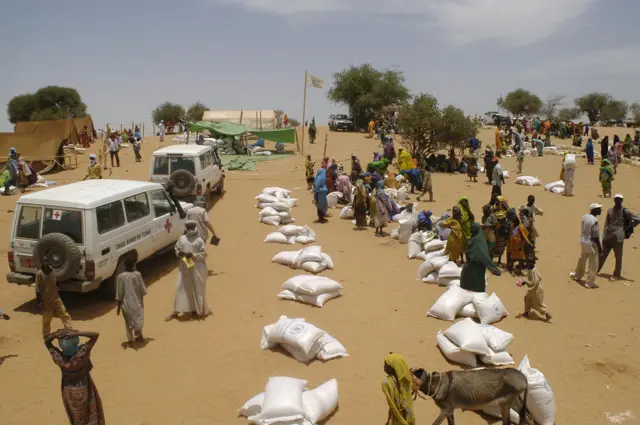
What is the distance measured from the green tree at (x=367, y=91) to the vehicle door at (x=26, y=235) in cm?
3518

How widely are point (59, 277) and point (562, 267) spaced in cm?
860

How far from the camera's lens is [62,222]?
6879 millimetres

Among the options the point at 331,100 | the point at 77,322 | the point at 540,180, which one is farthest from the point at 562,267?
the point at 331,100

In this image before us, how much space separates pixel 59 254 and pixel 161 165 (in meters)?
6.07

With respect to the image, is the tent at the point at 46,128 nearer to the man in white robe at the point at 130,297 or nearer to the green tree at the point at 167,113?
the man in white robe at the point at 130,297

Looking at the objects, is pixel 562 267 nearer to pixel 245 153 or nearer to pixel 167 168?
pixel 167 168

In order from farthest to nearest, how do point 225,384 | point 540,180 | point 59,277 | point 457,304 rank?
point 540,180 → point 457,304 → point 59,277 → point 225,384

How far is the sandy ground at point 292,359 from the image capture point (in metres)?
5.07

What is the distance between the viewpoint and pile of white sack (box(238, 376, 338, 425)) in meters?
4.36

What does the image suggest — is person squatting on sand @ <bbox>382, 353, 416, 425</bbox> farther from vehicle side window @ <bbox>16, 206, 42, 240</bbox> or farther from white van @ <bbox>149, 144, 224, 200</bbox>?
white van @ <bbox>149, 144, 224, 200</bbox>

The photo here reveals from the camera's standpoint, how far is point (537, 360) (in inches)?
239

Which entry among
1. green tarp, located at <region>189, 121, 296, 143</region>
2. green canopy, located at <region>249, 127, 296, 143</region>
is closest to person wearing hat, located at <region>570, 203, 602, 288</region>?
green tarp, located at <region>189, 121, 296, 143</region>

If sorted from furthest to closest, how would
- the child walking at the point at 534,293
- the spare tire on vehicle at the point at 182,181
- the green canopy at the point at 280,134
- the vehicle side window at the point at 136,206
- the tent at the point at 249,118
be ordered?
1. the tent at the point at 249,118
2. the green canopy at the point at 280,134
3. the spare tire on vehicle at the point at 182,181
4. the vehicle side window at the point at 136,206
5. the child walking at the point at 534,293

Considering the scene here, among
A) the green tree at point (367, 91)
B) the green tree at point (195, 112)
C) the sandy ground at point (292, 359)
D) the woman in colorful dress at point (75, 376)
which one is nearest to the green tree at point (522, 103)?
the green tree at point (367, 91)
